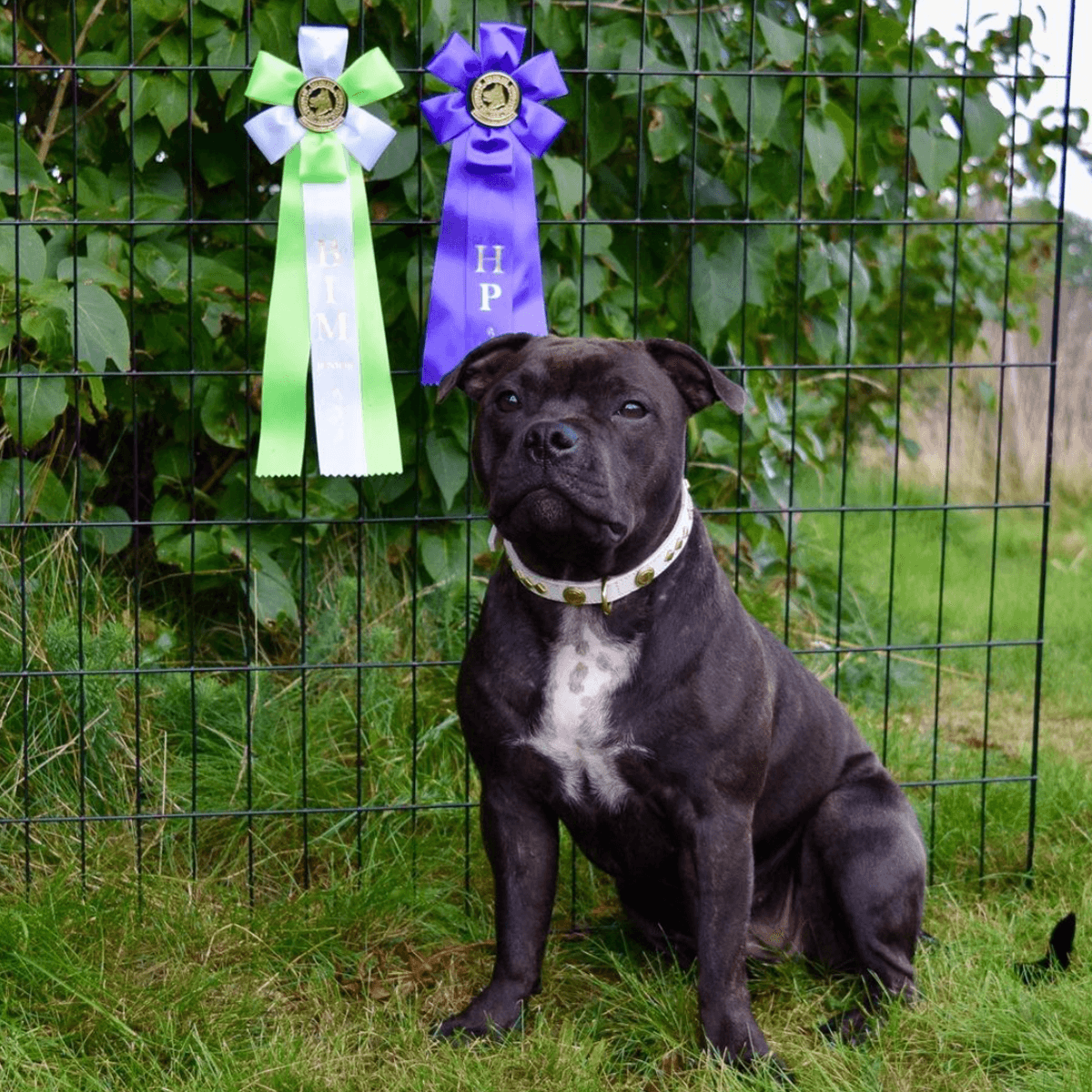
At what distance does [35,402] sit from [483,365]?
1106 mm

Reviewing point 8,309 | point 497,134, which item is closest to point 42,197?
point 8,309

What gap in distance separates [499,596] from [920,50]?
2294mm

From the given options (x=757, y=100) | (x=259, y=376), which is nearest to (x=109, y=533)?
(x=259, y=376)

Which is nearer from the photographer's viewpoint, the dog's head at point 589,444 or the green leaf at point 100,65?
the dog's head at point 589,444

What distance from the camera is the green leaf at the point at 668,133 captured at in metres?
3.74

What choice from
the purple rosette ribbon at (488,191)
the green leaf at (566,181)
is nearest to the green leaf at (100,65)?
the purple rosette ribbon at (488,191)

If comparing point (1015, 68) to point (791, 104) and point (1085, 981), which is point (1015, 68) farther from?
point (1085, 981)

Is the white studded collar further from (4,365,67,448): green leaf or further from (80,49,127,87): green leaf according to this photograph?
(80,49,127,87): green leaf

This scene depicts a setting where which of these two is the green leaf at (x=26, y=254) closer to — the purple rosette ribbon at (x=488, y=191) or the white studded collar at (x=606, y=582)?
the purple rosette ribbon at (x=488, y=191)

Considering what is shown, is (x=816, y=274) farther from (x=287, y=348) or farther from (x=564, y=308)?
(x=287, y=348)

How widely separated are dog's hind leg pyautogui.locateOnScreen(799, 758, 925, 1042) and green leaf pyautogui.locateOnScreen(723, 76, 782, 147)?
1.59 metres

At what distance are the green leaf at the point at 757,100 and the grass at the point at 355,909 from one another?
1448 mm

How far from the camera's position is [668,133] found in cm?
378

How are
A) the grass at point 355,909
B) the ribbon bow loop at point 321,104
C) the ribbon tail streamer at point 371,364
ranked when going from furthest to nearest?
the ribbon tail streamer at point 371,364 → the ribbon bow loop at point 321,104 → the grass at point 355,909
